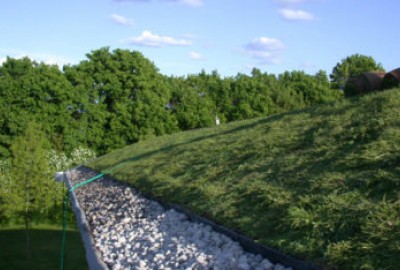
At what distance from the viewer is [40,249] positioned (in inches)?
856

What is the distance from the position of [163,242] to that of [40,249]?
60.2 feet

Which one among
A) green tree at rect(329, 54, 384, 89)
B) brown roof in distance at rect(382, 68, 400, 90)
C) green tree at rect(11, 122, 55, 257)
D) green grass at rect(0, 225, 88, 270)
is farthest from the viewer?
green tree at rect(329, 54, 384, 89)

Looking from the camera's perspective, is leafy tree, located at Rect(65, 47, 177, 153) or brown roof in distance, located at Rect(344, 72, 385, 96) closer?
brown roof in distance, located at Rect(344, 72, 385, 96)

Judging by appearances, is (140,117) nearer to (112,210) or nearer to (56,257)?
(56,257)

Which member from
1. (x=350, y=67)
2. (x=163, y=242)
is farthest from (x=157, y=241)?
(x=350, y=67)

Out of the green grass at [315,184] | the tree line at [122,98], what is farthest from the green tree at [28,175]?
the green grass at [315,184]

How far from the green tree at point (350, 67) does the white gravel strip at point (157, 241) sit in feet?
115

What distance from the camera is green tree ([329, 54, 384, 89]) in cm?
3969

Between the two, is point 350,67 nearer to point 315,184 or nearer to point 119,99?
point 119,99

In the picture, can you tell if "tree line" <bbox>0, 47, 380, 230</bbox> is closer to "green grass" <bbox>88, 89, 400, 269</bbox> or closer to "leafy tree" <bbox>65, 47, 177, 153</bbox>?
"leafy tree" <bbox>65, 47, 177, 153</bbox>

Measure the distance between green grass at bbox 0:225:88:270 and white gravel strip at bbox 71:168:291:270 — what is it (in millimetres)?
11309

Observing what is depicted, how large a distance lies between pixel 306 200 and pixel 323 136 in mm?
2314

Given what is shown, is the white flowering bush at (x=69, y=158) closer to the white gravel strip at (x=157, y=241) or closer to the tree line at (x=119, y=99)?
the tree line at (x=119, y=99)

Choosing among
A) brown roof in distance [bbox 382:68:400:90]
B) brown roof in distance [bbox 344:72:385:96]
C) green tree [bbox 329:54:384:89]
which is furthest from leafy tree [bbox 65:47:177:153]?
brown roof in distance [bbox 382:68:400:90]
